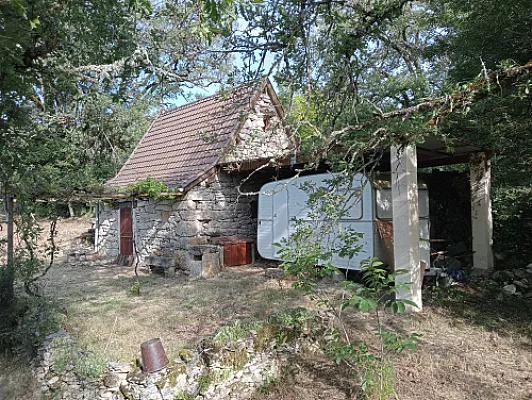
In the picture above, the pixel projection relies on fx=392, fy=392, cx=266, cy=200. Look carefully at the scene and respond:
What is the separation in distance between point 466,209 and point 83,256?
10866mm

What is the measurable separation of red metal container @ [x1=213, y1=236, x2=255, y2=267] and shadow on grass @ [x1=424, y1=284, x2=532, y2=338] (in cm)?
461

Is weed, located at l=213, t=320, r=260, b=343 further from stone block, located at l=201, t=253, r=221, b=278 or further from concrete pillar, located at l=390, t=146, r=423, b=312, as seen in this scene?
stone block, located at l=201, t=253, r=221, b=278

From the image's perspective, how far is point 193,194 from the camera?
32.0 feet

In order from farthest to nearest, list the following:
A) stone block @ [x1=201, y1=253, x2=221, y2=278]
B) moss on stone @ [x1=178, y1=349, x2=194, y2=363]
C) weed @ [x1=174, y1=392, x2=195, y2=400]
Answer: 1. stone block @ [x1=201, y1=253, x2=221, y2=278]
2. moss on stone @ [x1=178, y1=349, x2=194, y2=363]
3. weed @ [x1=174, y1=392, x2=195, y2=400]

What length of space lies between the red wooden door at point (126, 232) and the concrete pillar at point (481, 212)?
8931 mm

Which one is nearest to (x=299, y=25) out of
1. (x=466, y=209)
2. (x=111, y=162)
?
(x=466, y=209)

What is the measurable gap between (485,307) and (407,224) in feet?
6.00

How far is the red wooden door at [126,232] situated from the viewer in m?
11.5

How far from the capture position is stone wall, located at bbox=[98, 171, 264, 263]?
9773 millimetres

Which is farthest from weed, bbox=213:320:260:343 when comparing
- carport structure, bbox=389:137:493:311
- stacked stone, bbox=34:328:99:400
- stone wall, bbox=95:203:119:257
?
stone wall, bbox=95:203:119:257

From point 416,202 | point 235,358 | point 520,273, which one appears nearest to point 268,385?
point 235,358

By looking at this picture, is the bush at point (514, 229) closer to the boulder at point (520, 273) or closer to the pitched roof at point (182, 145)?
the boulder at point (520, 273)

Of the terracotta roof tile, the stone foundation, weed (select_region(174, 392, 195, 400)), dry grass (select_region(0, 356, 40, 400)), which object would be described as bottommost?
dry grass (select_region(0, 356, 40, 400))

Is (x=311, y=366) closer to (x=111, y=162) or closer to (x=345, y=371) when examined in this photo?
(x=345, y=371)
